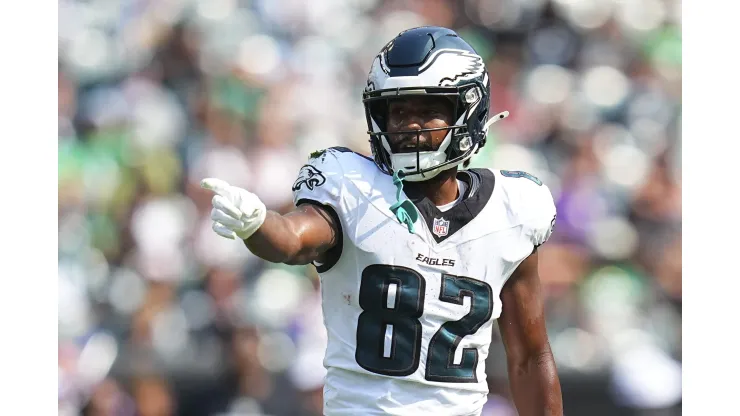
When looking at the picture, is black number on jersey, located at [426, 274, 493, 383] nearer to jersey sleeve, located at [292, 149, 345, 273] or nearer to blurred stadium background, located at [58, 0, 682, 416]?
jersey sleeve, located at [292, 149, 345, 273]

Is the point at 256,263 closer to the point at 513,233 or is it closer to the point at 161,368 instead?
the point at 161,368

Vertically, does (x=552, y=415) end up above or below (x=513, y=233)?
below

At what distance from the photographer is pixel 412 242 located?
2.13 metres

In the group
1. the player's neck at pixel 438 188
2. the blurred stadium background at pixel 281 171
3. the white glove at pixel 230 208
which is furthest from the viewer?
the blurred stadium background at pixel 281 171

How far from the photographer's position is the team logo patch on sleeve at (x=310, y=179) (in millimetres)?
2125

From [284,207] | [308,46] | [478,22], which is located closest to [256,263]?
[284,207]

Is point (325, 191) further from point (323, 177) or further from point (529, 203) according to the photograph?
point (529, 203)

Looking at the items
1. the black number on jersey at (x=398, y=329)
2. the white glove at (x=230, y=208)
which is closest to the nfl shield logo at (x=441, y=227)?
the black number on jersey at (x=398, y=329)

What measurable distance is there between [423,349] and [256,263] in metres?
2.21

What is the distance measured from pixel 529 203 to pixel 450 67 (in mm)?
396

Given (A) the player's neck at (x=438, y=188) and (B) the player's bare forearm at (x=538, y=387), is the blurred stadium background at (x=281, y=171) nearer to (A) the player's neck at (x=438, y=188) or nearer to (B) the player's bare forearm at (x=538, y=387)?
(B) the player's bare forearm at (x=538, y=387)

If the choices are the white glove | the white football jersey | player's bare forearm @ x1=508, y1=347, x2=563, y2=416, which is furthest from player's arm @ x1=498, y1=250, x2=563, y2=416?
the white glove

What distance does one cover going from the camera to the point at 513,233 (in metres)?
2.24

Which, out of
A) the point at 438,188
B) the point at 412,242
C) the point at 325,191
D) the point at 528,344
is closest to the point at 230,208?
the point at 325,191
